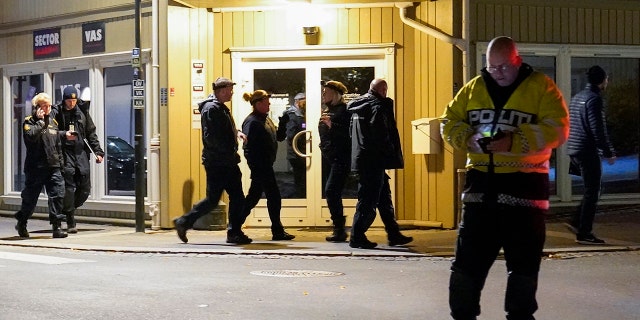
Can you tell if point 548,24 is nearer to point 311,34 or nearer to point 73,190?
point 311,34

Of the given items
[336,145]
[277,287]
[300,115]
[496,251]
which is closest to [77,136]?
[300,115]

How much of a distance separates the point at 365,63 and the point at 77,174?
4010 mm

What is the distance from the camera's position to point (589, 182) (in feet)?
38.7

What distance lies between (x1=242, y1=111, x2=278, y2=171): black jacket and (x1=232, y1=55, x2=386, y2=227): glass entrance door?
1570mm

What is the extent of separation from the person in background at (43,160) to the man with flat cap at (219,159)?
6.59ft

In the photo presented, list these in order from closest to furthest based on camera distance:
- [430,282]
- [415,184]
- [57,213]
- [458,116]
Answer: [458,116] < [430,282] < [57,213] < [415,184]

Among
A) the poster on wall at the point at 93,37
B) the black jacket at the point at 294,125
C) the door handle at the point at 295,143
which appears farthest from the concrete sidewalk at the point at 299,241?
the poster on wall at the point at 93,37

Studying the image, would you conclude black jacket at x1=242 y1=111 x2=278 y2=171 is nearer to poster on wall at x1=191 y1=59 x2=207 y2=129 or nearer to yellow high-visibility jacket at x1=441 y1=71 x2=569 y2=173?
poster on wall at x1=191 y1=59 x2=207 y2=129

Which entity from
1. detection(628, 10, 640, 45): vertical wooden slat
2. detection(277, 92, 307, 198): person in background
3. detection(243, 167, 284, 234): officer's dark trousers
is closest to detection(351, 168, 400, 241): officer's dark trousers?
detection(243, 167, 284, 234): officer's dark trousers

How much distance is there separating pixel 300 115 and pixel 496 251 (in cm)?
835

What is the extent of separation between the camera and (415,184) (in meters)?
14.4

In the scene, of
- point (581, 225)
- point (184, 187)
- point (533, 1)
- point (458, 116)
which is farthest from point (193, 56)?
point (458, 116)

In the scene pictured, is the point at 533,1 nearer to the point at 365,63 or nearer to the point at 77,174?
the point at 365,63

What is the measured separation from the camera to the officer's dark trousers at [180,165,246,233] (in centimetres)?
1221
